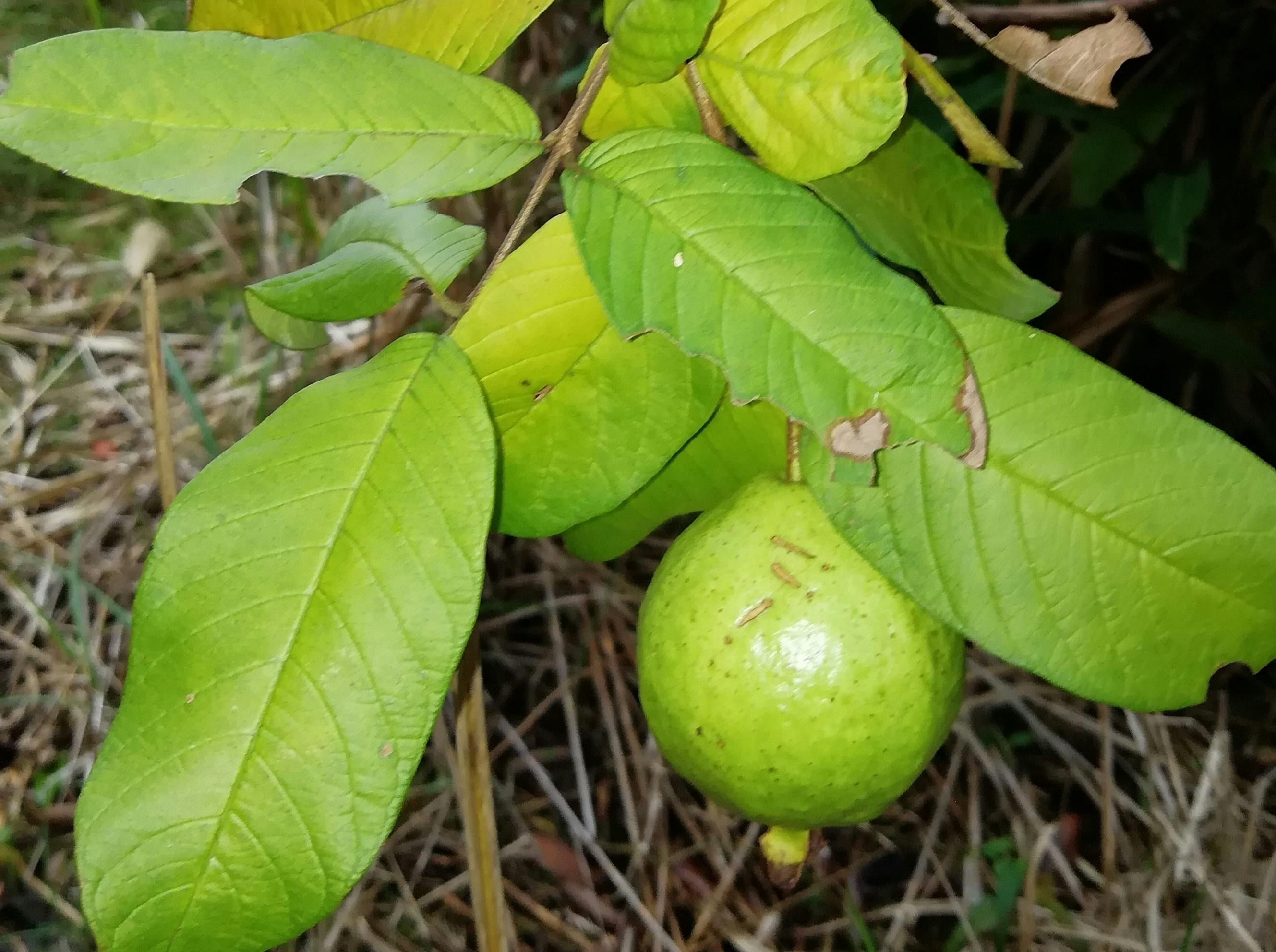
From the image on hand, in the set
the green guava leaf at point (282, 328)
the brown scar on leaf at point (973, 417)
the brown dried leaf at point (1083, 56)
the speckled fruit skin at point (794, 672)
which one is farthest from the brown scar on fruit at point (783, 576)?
the green guava leaf at point (282, 328)

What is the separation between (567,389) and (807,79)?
0.80 ft

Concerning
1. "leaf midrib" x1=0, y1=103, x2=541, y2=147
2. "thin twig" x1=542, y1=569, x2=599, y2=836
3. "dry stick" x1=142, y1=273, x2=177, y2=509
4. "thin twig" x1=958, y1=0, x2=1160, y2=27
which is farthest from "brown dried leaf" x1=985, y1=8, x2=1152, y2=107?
"thin twig" x1=542, y1=569, x2=599, y2=836

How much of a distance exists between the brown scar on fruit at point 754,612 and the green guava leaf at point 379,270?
11.4 inches

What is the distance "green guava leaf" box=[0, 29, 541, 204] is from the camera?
1.73 ft

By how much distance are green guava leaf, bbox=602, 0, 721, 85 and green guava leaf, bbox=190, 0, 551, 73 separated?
Answer: 88mm

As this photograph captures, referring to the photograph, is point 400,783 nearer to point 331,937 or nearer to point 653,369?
point 653,369

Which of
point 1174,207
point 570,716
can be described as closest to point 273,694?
point 570,716

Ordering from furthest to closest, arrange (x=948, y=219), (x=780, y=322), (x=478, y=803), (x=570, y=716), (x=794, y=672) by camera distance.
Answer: (x=570, y=716) < (x=478, y=803) < (x=948, y=219) < (x=794, y=672) < (x=780, y=322)

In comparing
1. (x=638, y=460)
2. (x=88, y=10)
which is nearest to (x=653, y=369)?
(x=638, y=460)

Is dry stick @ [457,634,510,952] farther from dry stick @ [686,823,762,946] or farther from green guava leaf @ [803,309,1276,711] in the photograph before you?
dry stick @ [686,823,762,946]

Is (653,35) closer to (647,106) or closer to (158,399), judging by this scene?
(647,106)

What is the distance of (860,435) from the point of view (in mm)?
500

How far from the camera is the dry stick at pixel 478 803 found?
79cm

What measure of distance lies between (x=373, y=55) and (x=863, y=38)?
28cm
